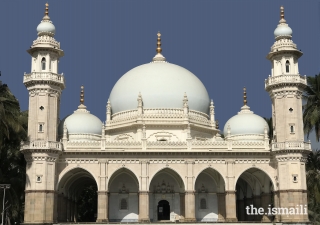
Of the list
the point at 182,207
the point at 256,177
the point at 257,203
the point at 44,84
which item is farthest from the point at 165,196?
the point at 44,84

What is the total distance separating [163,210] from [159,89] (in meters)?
11.0

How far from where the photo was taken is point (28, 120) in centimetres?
4678

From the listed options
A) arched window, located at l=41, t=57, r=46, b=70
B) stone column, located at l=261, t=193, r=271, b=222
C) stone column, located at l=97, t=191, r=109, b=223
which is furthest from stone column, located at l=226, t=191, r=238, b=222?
arched window, located at l=41, t=57, r=46, b=70

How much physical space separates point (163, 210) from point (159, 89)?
10999 millimetres

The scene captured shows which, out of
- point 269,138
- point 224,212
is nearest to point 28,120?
point 224,212

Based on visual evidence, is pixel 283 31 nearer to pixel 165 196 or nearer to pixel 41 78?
pixel 165 196

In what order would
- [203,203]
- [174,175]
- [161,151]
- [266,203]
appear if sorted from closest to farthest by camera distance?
[161,151]
[174,175]
[266,203]
[203,203]

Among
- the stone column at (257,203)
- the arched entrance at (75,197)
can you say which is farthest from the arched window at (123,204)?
the stone column at (257,203)

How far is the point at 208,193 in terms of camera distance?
2004 inches

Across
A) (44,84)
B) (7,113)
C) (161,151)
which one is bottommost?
(161,151)

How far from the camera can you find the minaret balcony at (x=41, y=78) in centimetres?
4716

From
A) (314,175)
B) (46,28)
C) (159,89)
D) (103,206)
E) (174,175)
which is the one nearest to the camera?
(314,175)

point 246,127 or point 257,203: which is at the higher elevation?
point 246,127

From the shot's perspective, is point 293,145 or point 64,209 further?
point 64,209
